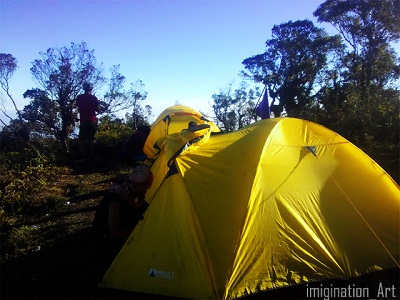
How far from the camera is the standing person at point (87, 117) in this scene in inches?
363

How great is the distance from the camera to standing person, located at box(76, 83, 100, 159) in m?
9.22

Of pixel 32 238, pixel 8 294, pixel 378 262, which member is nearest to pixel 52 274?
pixel 8 294

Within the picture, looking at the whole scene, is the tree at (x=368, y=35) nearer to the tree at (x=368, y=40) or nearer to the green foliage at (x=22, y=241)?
the tree at (x=368, y=40)

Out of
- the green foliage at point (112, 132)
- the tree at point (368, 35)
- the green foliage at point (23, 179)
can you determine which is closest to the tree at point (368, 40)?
the tree at point (368, 35)

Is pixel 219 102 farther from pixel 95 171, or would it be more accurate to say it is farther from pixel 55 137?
pixel 95 171

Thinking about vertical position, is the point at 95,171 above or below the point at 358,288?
above

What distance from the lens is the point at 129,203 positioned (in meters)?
4.18

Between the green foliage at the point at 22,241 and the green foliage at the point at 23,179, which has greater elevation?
the green foliage at the point at 23,179

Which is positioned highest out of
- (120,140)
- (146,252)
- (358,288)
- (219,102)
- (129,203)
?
(219,102)

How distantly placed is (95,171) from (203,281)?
6185 millimetres

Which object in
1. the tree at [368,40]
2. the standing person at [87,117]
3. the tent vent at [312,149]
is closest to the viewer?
the tent vent at [312,149]

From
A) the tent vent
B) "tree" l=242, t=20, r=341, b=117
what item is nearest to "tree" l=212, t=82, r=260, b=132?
"tree" l=242, t=20, r=341, b=117

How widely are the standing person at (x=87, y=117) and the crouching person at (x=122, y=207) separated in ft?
18.5

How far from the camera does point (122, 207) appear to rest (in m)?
4.18
